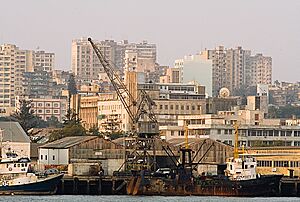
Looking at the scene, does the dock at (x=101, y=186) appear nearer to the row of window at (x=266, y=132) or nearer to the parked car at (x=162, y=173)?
the parked car at (x=162, y=173)

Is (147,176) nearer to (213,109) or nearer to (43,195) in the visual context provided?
(43,195)

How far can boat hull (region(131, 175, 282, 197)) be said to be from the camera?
101250 millimetres

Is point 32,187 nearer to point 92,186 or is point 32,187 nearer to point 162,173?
point 92,186

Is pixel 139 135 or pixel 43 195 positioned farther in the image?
pixel 139 135

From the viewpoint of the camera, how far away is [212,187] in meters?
103

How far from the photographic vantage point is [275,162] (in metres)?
117

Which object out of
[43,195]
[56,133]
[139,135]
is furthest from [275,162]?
[56,133]

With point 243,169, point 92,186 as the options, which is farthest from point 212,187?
point 92,186

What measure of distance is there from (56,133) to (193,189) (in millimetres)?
Result: 46067

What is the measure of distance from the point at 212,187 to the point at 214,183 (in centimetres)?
36

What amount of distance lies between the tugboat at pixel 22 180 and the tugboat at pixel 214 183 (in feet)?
21.8

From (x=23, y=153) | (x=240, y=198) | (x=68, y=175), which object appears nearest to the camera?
(x=240, y=198)

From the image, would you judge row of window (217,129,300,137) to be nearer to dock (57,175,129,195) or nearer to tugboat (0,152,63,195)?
dock (57,175,129,195)

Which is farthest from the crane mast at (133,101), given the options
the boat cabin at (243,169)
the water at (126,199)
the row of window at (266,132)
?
the water at (126,199)
